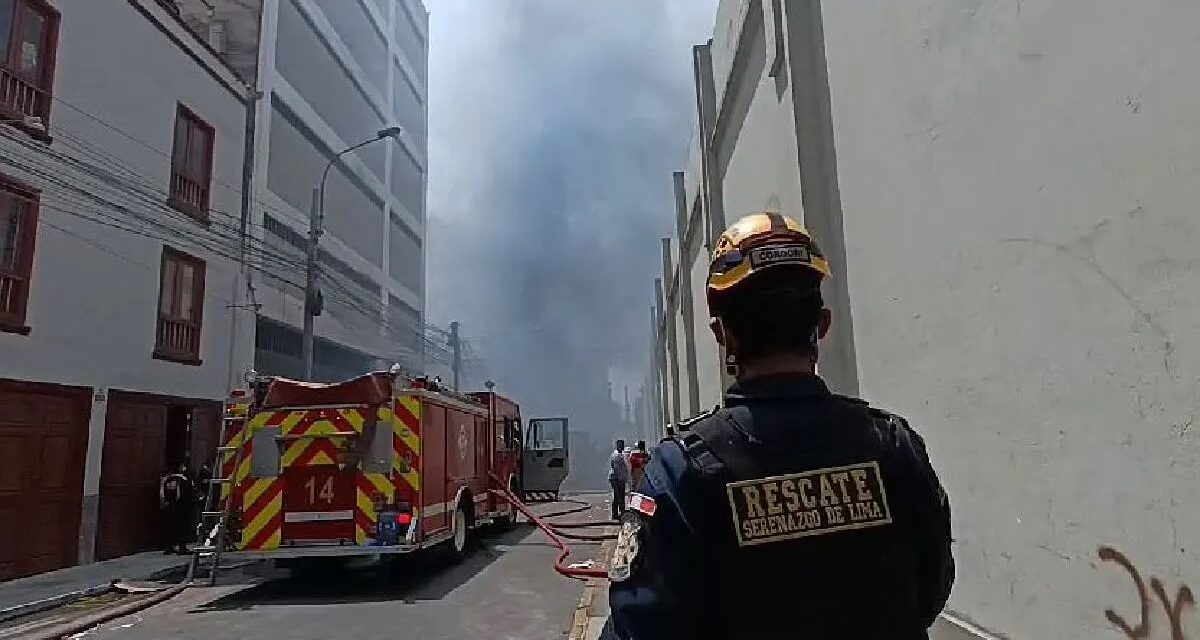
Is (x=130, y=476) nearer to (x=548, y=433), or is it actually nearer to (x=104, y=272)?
(x=104, y=272)

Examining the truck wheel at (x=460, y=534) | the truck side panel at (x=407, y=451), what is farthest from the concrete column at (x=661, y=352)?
the truck side panel at (x=407, y=451)

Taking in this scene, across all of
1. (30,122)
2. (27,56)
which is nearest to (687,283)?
(30,122)

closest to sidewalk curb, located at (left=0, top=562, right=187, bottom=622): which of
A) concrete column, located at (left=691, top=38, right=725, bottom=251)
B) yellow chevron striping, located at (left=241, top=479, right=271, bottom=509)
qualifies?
yellow chevron striping, located at (left=241, top=479, right=271, bottom=509)

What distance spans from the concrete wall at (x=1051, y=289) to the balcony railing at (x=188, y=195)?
44.8 ft

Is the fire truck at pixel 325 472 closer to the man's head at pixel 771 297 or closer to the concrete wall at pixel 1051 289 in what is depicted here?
the concrete wall at pixel 1051 289

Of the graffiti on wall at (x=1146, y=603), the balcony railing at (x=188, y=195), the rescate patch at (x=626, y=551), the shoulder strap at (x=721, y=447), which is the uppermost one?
the balcony railing at (x=188, y=195)

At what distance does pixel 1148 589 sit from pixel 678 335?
13945 millimetres

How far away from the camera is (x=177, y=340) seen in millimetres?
14836

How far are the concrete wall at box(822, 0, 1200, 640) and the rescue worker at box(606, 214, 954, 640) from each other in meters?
1.06

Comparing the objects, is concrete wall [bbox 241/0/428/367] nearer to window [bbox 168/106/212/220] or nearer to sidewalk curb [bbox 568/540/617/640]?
window [bbox 168/106/212/220]

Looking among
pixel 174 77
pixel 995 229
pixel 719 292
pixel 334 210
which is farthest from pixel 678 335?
pixel 334 210

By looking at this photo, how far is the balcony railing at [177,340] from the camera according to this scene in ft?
46.9

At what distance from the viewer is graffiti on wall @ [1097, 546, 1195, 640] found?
2.19 meters

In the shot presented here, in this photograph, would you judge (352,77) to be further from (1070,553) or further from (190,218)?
(1070,553)
